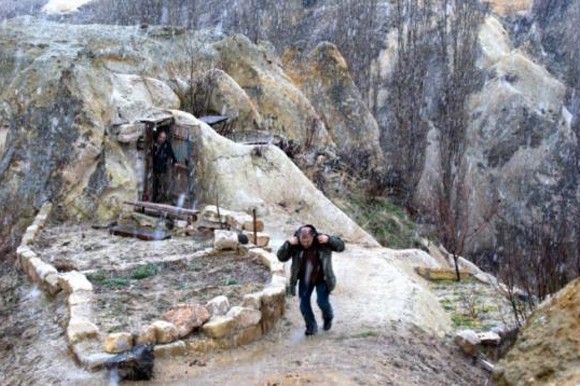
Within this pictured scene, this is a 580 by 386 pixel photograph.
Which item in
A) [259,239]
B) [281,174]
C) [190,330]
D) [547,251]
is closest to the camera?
[190,330]

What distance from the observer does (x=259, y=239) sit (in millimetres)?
10516

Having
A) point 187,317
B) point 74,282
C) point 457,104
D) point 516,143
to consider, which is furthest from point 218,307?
point 516,143

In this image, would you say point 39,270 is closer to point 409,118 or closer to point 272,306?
point 272,306

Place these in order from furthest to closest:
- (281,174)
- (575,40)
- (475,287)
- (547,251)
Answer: (575,40) < (281,174) < (475,287) < (547,251)

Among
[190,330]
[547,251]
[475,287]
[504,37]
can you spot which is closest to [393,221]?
[475,287]

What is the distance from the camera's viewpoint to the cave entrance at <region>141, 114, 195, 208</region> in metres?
14.1

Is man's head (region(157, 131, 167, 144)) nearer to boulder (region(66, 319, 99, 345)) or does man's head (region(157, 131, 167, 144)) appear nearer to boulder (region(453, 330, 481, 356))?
boulder (region(66, 319, 99, 345))

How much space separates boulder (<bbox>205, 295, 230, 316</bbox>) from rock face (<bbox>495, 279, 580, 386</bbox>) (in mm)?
3349

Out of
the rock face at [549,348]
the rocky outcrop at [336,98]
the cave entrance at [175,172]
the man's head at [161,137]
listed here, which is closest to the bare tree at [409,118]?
the rocky outcrop at [336,98]

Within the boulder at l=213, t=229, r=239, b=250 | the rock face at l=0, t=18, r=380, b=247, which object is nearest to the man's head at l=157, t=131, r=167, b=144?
the rock face at l=0, t=18, r=380, b=247

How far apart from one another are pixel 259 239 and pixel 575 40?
117 ft

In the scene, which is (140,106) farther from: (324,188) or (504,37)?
(504,37)

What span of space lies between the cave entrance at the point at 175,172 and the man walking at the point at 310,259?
7467 mm

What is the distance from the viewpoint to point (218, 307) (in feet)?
23.3
